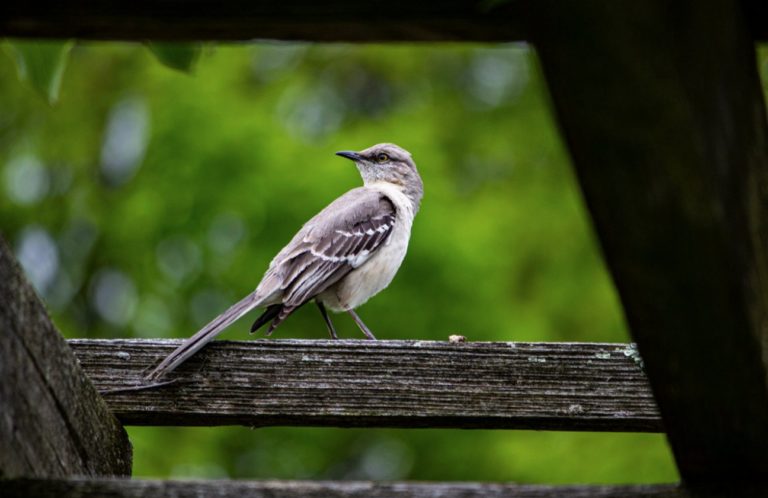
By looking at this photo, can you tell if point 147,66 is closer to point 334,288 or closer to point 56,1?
point 334,288

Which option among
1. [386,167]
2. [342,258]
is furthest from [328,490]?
[386,167]

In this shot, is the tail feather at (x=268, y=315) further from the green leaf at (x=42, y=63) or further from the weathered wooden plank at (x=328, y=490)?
the green leaf at (x=42, y=63)

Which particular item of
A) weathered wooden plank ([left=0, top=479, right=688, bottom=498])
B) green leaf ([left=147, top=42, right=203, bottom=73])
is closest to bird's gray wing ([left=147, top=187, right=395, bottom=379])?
weathered wooden plank ([left=0, top=479, right=688, bottom=498])

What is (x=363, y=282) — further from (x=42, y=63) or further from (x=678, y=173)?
(x=678, y=173)

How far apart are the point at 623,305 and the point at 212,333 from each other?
1940 mm

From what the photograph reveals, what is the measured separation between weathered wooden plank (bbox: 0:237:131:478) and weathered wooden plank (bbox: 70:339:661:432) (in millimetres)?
328

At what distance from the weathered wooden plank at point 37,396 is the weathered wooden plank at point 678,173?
1095 mm

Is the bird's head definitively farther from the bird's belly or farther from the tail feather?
the tail feather

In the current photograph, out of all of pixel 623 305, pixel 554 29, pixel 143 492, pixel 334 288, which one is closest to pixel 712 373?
pixel 623 305

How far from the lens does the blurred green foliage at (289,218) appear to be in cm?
1038

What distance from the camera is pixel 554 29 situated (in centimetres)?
130

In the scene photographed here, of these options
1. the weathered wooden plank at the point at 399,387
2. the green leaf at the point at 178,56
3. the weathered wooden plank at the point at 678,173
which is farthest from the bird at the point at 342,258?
the weathered wooden plank at the point at 678,173

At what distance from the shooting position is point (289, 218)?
34.8 feet

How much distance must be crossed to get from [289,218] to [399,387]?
310 inches
